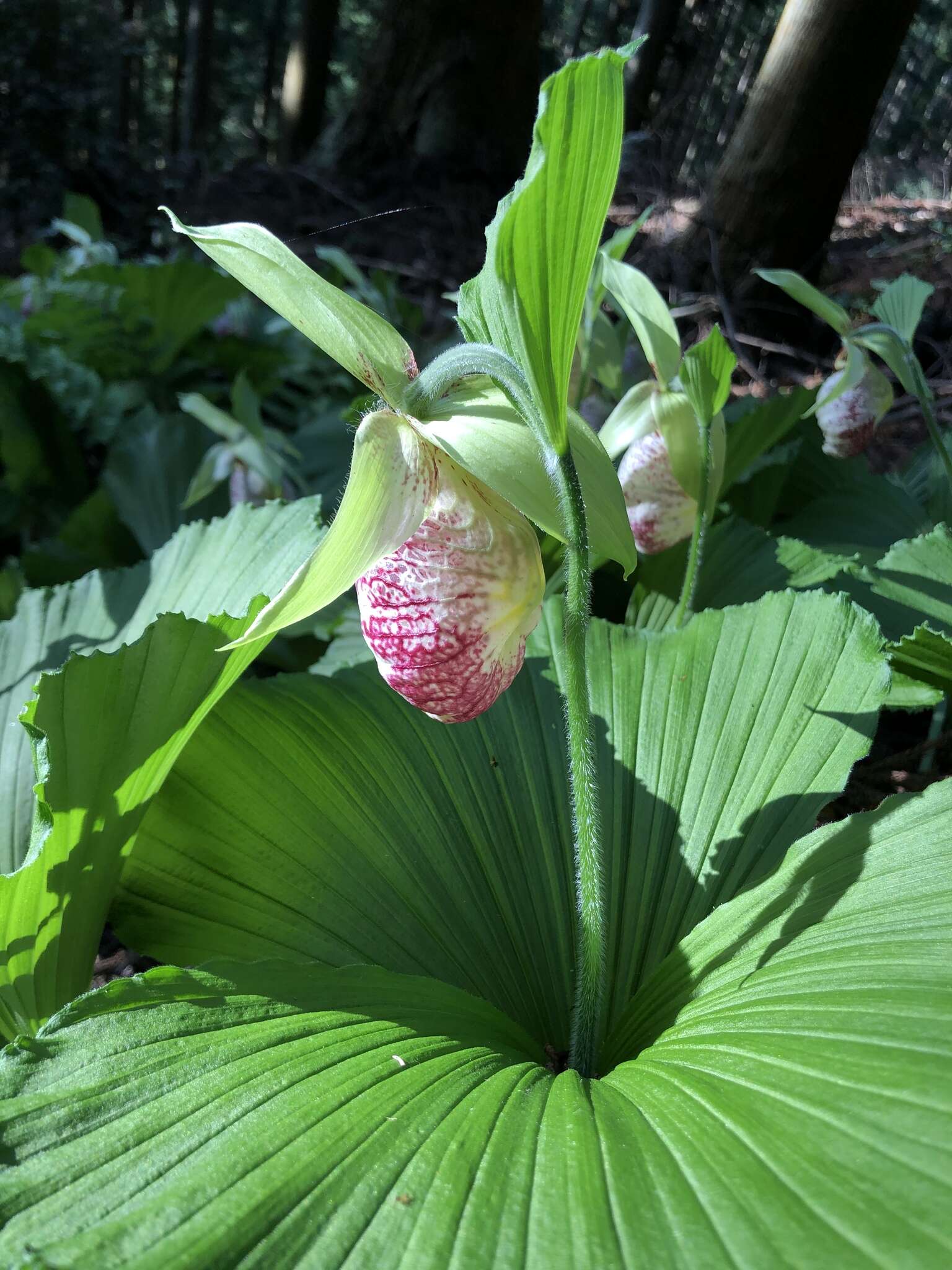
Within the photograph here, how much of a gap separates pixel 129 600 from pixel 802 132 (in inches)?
108

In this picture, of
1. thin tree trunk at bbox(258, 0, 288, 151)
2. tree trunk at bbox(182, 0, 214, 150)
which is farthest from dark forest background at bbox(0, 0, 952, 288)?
thin tree trunk at bbox(258, 0, 288, 151)

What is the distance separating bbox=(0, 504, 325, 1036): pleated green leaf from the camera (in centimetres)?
74

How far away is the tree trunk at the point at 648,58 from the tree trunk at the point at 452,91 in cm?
77

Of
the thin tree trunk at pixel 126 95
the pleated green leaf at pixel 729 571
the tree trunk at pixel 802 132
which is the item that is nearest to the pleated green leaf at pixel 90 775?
the pleated green leaf at pixel 729 571

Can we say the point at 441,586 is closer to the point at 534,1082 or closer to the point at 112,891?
the point at 534,1082

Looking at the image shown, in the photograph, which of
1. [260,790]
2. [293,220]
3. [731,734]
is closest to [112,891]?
[260,790]

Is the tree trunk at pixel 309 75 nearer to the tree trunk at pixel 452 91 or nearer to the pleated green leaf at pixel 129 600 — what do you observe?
the tree trunk at pixel 452 91

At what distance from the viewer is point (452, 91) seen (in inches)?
198

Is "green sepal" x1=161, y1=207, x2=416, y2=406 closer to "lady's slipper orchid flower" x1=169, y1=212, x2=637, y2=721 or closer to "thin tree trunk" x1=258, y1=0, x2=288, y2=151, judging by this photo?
"lady's slipper orchid flower" x1=169, y1=212, x2=637, y2=721

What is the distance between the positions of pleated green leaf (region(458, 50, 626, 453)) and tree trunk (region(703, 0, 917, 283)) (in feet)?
9.53

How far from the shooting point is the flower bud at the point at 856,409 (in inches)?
63.1

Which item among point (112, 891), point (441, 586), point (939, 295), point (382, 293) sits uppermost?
point (939, 295)

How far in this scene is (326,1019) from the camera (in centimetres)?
67

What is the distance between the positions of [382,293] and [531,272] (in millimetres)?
2463
